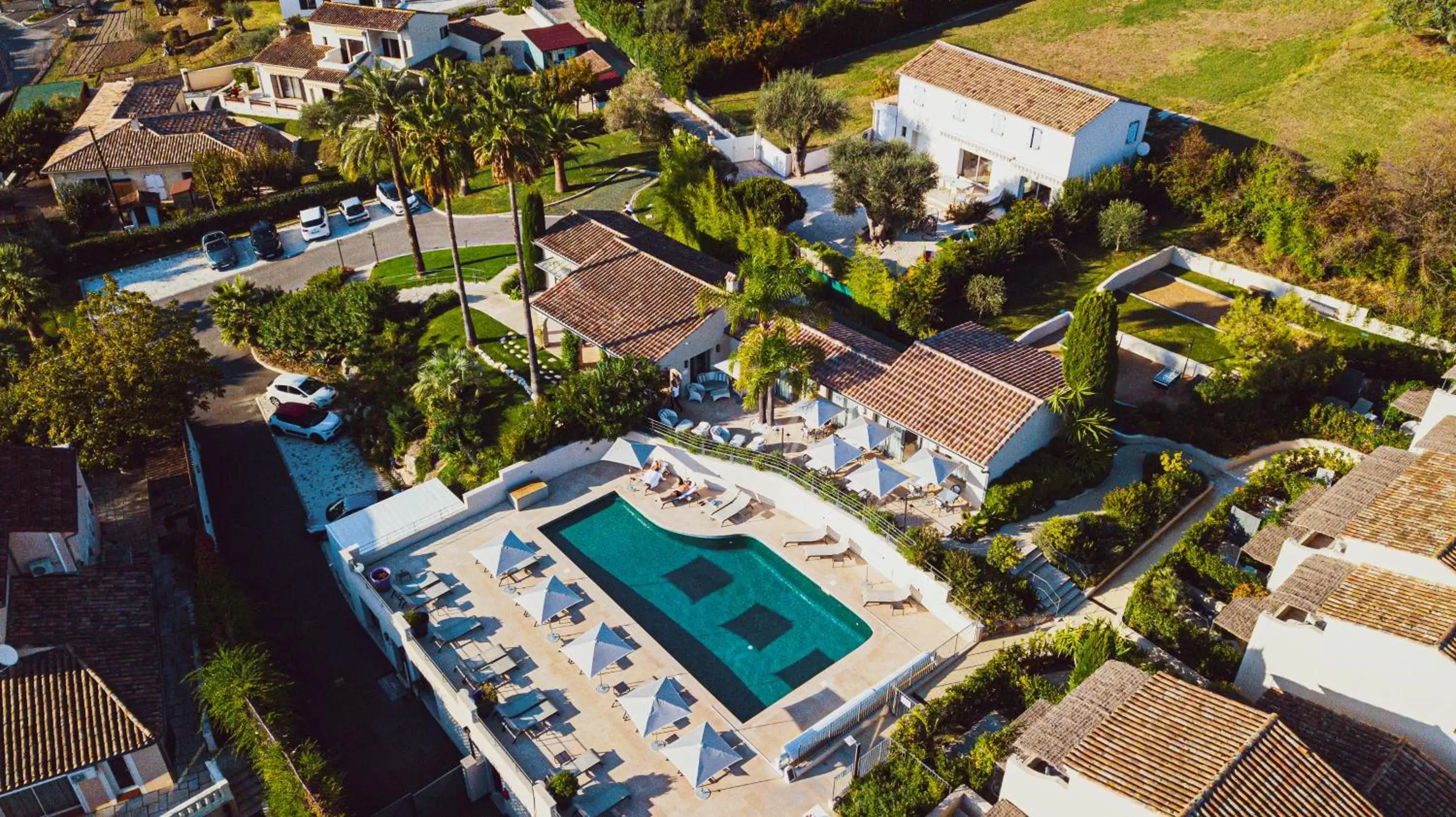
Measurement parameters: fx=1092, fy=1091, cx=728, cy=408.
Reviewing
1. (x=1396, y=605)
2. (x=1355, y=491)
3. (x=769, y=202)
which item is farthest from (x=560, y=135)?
(x=1396, y=605)

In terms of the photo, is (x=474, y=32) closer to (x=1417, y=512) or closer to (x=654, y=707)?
(x=654, y=707)

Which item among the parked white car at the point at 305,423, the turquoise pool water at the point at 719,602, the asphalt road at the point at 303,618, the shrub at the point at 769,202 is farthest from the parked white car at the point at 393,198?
the turquoise pool water at the point at 719,602

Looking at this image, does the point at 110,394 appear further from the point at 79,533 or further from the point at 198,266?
the point at 198,266

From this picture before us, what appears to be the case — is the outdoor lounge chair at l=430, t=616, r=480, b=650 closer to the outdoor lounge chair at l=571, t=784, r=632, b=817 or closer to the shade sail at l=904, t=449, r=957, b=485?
the outdoor lounge chair at l=571, t=784, r=632, b=817

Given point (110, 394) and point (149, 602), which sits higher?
point (110, 394)

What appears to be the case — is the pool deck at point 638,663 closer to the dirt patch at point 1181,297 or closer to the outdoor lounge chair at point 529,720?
the outdoor lounge chair at point 529,720

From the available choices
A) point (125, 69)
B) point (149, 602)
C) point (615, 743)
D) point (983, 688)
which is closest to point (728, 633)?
point (615, 743)
